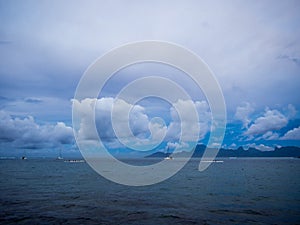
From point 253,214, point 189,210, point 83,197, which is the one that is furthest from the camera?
point 83,197

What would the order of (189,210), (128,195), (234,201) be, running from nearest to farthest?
(189,210) → (234,201) → (128,195)

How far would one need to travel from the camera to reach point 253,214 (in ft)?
93.0

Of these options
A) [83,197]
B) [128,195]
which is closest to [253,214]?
[128,195]

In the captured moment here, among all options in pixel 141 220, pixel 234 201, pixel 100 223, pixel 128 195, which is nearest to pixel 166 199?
pixel 128 195

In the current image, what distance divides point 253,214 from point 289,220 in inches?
143

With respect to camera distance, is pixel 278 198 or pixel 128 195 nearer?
pixel 278 198

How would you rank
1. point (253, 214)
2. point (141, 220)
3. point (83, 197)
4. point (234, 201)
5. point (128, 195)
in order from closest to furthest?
point (141, 220)
point (253, 214)
point (234, 201)
point (83, 197)
point (128, 195)

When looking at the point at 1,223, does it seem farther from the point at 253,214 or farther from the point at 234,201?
the point at 234,201

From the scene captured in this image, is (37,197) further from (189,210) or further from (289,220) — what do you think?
(289,220)

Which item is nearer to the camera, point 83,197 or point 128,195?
point 83,197

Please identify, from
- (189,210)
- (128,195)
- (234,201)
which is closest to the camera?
(189,210)

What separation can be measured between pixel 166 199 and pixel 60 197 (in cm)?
1559

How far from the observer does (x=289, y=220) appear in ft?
84.6

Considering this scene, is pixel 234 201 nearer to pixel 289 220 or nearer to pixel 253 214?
pixel 253 214
